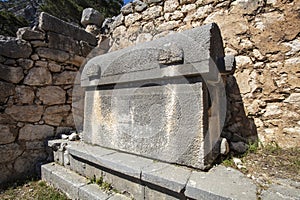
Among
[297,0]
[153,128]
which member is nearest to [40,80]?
[153,128]

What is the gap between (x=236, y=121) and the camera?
2377mm

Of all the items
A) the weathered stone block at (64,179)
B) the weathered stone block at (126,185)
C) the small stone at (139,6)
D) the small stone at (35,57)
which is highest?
the small stone at (139,6)

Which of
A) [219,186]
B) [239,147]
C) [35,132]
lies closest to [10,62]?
[35,132]

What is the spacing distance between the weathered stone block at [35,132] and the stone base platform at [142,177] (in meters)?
→ 0.65

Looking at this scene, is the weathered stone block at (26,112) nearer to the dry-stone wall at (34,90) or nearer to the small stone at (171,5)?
the dry-stone wall at (34,90)

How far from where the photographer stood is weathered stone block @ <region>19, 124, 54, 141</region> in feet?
8.95

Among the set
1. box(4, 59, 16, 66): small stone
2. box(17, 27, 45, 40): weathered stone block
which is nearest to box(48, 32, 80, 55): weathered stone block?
box(17, 27, 45, 40): weathered stone block

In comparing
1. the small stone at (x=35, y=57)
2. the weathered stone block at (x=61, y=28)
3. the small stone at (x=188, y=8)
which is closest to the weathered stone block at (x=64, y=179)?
the small stone at (x=35, y=57)

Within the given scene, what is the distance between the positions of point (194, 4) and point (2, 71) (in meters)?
2.96

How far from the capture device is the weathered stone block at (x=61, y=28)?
2.90 meters

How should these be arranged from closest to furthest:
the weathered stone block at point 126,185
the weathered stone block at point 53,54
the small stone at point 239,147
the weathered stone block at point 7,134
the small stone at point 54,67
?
the weathered stone block at point 126,185, the small stone at point 239,147, the weathered stone block at point 7,134, the weathered stone block at point 53,54, the small stone at point 54,67

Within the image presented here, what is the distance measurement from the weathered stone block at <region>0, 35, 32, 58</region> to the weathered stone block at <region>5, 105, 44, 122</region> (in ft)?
2.48

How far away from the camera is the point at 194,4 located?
111 inches

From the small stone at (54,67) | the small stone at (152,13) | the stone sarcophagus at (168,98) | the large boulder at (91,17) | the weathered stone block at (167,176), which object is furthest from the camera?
the large boulder at (91,17)
